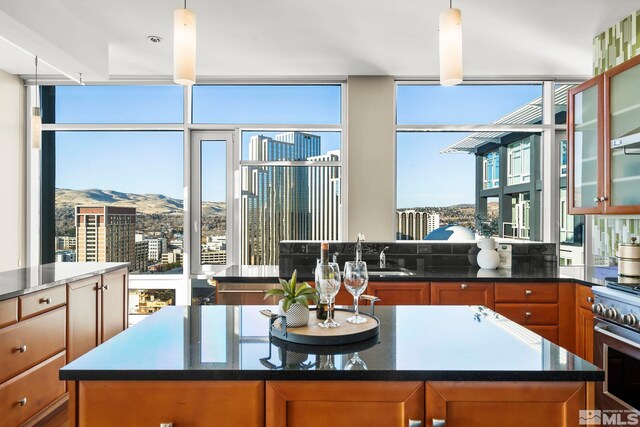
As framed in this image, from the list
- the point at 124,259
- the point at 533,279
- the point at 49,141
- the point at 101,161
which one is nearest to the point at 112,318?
the point at 124,259

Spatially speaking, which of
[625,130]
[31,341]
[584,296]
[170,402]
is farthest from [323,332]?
[625,130]

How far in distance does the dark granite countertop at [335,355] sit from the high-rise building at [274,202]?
2.99m

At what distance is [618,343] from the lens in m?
2.43

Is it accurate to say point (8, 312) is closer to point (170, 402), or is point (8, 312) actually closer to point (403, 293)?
point (170, 402)

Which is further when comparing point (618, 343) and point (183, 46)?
point (618, 343)

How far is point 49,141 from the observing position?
185 inches

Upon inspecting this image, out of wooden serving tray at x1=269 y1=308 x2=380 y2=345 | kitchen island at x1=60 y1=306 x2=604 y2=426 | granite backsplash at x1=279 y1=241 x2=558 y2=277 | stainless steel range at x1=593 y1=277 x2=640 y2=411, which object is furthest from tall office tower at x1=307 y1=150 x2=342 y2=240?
kitchen island at x1=60 y1=306 x2=604 y2=426

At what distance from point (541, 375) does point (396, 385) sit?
1.28ft

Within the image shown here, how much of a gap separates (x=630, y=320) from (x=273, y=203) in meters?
3.32

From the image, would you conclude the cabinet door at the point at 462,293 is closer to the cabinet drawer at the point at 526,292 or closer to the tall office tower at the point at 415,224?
the cabinet drawer at the point at 526,292

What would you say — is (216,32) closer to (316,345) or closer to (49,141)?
(49,141)

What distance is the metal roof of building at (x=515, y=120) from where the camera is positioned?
179 inches

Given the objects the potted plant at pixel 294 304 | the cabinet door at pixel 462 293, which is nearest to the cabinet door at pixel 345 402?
the potted plant at pixel 294 304

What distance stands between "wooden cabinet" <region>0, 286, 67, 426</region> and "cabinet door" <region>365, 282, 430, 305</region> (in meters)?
2.13
